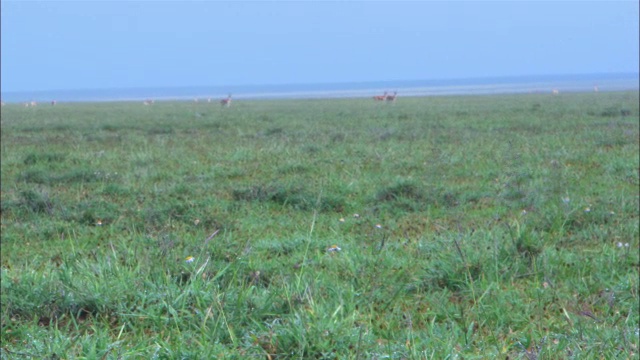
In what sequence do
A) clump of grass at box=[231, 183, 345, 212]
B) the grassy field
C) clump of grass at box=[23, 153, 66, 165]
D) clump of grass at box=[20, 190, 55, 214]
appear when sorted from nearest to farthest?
the grassy field, clump of grass at box=[20, 190, 55, 214], clump of grass at box=[231, 183, 345, 212], clump of grass at box=[23, 153, 66, 165]

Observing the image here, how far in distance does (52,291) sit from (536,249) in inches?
115

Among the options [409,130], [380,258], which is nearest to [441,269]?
[380,258]

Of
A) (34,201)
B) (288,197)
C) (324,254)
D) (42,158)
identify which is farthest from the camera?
(42,158)

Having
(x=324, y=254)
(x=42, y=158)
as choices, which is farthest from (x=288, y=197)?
(x=42, y=158)

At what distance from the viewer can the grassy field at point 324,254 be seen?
11.7 ft

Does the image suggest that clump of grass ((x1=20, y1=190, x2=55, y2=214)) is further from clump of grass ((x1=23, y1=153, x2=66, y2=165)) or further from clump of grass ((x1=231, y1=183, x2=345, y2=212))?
clump of grass ((x1=23, y1=153, x2=66, y2=165))

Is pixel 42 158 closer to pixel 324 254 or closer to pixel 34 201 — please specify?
pixel 34 201

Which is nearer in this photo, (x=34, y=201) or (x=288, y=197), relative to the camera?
(x=34, y=201)

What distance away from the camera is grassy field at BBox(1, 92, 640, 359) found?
3572mm

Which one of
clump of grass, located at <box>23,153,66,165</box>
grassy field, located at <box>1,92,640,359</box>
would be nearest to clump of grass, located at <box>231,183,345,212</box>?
grassy field, located at <box>1,92,640,359</box>

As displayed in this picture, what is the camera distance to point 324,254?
5.44 meters

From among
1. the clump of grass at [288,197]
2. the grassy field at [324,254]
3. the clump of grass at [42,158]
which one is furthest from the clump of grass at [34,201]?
the clump of grass at [42,158]

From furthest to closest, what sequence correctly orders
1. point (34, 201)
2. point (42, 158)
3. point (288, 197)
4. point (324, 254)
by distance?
point (42, 158) → point (288, 197) → point (34, 201) → point (324, 254)

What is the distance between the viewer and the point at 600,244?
18.7 feet
